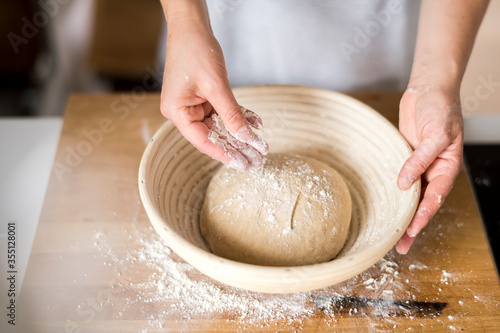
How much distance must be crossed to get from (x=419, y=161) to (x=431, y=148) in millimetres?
44

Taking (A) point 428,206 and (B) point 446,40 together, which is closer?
(A) point 428,206

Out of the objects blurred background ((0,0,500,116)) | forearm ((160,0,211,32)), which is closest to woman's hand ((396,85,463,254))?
forearm ((160,0,211,32))

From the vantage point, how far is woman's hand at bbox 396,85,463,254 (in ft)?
2.87

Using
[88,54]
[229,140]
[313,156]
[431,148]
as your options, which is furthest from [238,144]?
[88,54]

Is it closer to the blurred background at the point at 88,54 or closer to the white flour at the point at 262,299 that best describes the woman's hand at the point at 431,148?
the white flour at the point at 262,299

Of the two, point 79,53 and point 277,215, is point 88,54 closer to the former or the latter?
point 79,53

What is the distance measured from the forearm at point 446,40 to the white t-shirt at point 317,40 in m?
0.23

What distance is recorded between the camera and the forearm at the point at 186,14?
35.8 inches

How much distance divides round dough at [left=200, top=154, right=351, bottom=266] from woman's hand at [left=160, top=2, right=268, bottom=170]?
2.6 inches

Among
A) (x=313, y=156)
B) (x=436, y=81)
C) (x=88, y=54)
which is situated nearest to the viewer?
(x=436, y=81)

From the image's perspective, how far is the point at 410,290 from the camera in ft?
2.96

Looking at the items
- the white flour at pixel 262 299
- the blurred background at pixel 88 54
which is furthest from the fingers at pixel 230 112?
the blurred background at pixel 88 54

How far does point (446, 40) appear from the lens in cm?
103

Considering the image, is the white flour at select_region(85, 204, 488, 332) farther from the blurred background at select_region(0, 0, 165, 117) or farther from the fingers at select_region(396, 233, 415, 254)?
the blurred background at select_region(0, 0, 165, 117)
